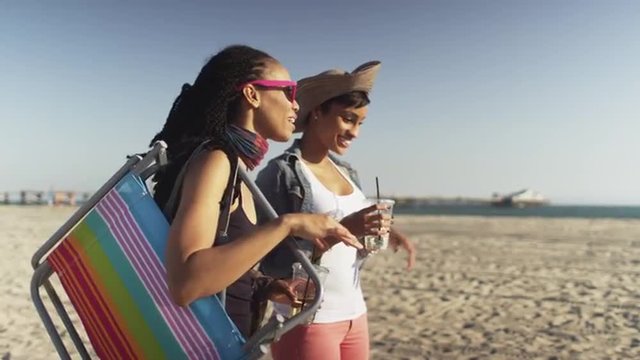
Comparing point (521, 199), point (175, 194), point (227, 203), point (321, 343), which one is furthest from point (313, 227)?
point (521, 199)

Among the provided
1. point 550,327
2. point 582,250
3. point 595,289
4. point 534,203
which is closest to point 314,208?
point 550,327

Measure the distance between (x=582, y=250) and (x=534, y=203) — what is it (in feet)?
264

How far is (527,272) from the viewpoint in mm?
9977

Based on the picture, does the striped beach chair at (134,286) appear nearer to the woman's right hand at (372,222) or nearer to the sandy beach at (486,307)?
the woman's right hand at (372,222)

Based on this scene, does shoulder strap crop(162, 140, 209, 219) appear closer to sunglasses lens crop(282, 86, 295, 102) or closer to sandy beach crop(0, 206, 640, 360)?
sunglasses lens crop(282, 86, 295, 102)

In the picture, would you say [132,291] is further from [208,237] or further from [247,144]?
[247,144]

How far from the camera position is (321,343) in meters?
1.99

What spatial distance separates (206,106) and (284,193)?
0.73m

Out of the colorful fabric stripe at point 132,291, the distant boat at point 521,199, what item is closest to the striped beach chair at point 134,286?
the colorful fabric stripe at point 132,291

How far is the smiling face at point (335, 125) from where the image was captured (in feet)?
7.60

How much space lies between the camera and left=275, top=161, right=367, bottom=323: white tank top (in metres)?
2.06

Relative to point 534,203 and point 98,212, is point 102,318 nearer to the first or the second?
point 98,212

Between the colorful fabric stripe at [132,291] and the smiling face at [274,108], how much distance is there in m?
0.38

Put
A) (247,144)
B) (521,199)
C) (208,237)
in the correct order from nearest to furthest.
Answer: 1. (208,237)
2. (247,144)
3. (521,199)
